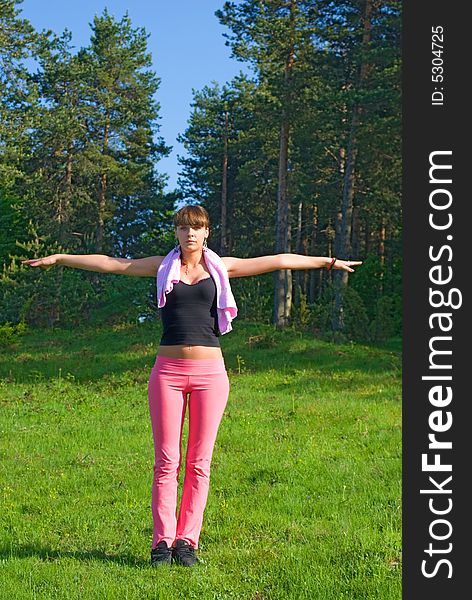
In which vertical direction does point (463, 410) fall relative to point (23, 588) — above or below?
above

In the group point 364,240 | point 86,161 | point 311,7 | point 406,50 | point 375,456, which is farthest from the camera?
point 364,240

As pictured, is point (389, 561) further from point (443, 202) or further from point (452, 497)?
point (443, 202)

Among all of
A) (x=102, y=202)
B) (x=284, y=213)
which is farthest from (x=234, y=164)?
(x=284, y=213)

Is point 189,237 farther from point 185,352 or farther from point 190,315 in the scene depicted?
point 185,352

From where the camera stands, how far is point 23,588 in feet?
18.2

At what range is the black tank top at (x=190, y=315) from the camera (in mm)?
6012

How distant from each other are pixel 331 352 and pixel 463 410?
16980 millimetres

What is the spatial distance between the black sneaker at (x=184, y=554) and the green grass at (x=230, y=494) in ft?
0.31

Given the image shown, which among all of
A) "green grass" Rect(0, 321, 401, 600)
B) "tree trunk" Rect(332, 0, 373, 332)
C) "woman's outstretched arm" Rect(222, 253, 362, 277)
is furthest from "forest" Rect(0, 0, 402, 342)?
"woman's outstretched arm" Rect(222, 253, 362, 277)

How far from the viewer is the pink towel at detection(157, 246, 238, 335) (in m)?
6.01

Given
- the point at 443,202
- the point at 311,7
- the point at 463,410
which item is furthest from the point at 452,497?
the point at 311,7

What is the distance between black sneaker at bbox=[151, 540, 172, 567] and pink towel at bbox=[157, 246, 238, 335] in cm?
164

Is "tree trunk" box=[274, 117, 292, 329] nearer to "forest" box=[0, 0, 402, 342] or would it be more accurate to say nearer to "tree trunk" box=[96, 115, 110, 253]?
"forest" box=[0, 0, 402, 342]

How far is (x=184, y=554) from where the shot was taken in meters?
5.94
